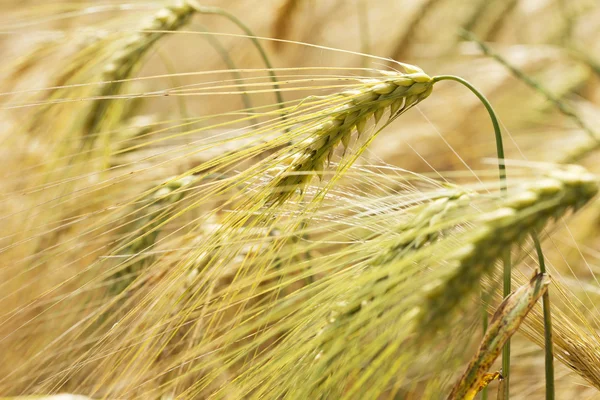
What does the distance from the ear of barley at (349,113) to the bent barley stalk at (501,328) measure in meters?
0.16

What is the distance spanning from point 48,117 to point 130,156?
12 cm

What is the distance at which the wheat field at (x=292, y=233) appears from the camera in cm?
37

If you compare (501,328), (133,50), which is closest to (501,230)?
(501,328)

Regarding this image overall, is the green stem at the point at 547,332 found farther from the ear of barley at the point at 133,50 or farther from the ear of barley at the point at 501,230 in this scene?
the ear of barley at the point at 133,50

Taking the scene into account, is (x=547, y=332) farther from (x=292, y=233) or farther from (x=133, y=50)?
(x=133, y=50)

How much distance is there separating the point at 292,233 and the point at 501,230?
0.44ft

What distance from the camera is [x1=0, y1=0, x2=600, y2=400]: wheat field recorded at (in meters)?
0.37

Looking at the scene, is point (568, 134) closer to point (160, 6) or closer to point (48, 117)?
point (160, 6)

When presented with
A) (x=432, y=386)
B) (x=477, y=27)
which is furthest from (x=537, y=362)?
(x=477, y=27)

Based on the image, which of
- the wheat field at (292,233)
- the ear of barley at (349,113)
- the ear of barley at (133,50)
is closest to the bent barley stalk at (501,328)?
the wheat field at (292,233)

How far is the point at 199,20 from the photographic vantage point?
2098 mm

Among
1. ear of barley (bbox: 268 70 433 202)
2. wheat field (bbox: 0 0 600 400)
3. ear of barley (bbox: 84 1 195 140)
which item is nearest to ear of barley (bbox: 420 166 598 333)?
wheat field (bbox: 0 0 600 400)

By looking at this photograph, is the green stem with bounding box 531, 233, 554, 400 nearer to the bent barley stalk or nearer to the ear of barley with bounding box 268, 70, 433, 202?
the bent barley stalk

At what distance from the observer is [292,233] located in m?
0.38
